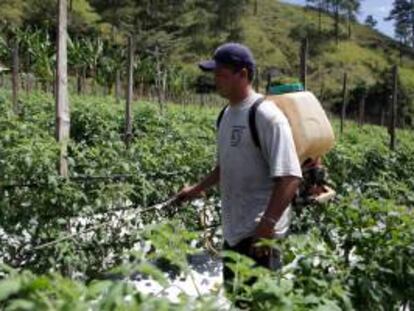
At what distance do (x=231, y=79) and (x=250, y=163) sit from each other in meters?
0.38

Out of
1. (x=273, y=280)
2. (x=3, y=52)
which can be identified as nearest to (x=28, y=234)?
(x=273, y=280)

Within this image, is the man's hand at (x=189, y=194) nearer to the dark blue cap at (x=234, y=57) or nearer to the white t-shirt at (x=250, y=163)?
the white t-shirt at (x=250, y=163)

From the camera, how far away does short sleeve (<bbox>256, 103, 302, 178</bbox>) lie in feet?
10.3

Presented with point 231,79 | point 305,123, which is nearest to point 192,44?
point 305,123

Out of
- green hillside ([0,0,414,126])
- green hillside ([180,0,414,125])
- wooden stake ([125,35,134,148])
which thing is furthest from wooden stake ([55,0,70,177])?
green hillside ([180,0,414,125])

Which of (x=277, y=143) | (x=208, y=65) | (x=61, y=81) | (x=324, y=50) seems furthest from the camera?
(x=324, y=50)

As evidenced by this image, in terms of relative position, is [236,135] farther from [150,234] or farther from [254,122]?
[150,234]

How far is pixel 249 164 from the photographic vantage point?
3.30 meters

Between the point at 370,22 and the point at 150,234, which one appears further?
the point at 370,22

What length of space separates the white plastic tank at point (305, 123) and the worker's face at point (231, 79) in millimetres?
254

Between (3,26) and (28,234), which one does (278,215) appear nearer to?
(28,234)

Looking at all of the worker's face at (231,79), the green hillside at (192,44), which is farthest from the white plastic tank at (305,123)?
the green hillside at (192,44)

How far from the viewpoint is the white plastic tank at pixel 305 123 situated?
3547 millimetres

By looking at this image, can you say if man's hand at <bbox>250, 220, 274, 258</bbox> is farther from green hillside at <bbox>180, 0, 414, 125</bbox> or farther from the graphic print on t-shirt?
green hillside at <bbox>180, 0, 414, 125</bbox>
